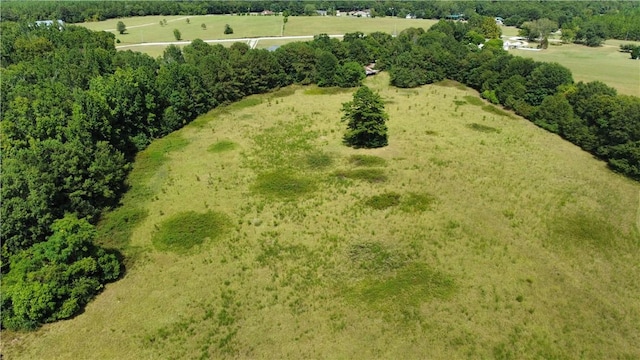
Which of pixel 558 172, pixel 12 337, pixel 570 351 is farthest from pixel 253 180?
pixel 558 172

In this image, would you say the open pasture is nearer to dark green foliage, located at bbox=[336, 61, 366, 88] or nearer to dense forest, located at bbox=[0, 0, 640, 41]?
dense forest, located at bbox=[0, 0, 640, 41]

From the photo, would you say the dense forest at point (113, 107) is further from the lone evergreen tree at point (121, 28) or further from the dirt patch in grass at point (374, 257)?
the lone evergreen tree at point (121, 28)

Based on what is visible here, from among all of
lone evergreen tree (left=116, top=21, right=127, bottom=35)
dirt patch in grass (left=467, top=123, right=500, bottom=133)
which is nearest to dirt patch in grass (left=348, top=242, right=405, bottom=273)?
dirt patch in grass (left=467, top=123, right=500, bottom=133)

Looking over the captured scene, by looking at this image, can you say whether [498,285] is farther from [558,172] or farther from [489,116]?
[489,116]

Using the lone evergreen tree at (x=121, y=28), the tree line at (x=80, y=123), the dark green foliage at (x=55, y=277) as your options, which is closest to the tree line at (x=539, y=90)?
the tree line at (x=80, y=123)

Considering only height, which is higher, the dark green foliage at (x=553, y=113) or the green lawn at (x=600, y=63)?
the green lawn at (x=600, y=63)
